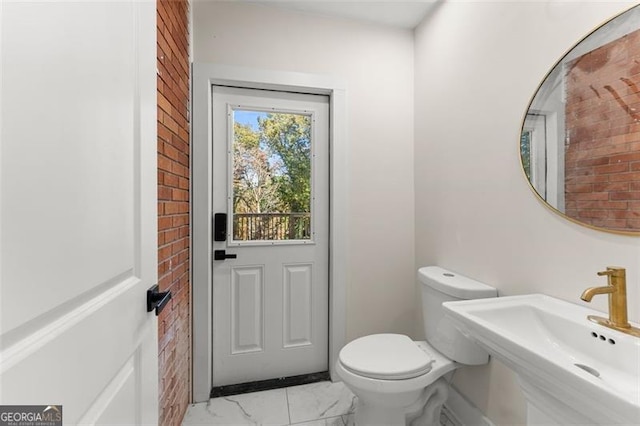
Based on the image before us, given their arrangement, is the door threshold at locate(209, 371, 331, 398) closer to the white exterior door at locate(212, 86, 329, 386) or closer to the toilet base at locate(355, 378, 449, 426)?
the white exterior door at locate(212, 86, 329, 386)

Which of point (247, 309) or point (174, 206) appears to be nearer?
point (174, 206)

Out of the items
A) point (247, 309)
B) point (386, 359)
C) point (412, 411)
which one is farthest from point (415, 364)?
point (247, 309)

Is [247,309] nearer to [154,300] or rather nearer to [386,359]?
[386,359]

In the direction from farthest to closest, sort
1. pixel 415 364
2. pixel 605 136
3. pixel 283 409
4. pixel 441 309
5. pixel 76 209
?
pixel 283 409
pixel 441 309
pixel 415 364
pixel 605 136
pixel 76 209

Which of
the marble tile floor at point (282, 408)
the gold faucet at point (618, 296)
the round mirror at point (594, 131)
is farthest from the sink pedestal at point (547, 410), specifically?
the marble tile floor at point (282, 408)

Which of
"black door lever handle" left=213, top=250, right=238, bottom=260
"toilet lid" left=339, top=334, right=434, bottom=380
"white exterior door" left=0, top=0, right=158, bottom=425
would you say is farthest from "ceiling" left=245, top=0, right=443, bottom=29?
"toilet lid" left=339, top=334, right=434, bottom=380

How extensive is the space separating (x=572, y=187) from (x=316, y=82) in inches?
57.5

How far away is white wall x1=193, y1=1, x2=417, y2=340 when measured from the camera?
188 cm

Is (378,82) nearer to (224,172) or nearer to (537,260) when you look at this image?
(224,172)

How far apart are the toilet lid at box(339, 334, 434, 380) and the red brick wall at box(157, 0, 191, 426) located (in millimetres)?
803

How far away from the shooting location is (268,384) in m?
1.90

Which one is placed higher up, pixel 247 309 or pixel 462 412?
pixel 247 309

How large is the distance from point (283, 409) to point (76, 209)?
1649 millimetres

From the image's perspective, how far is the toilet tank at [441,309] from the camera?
1371mm
